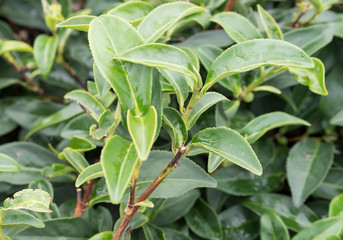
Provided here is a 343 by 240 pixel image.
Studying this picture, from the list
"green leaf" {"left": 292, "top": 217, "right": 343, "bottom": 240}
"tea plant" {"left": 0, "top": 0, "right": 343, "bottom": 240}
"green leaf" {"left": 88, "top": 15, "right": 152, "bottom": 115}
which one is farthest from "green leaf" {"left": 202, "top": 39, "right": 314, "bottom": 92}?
"green leaf" {"left": 292, "top": 217, "right": 343, "bottom": 240}

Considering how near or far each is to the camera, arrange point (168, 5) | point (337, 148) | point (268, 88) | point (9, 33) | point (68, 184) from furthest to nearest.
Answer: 1. point (9, 33)
2. point (337, 148)
3. point (68, 184)
4. point (268, 88)
5. point (168, 5)

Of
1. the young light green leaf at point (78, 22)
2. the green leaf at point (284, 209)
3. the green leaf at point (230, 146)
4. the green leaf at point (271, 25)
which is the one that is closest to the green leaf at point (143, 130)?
the green leaf at point (230, 146)

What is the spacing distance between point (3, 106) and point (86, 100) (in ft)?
1.75

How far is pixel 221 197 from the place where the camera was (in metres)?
1.09

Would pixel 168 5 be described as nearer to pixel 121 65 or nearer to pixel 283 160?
pixel 121 65

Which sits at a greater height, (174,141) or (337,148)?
(174,141)

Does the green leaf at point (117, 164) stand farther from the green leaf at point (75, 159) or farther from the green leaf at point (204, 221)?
the green leaf at point (204, 221)

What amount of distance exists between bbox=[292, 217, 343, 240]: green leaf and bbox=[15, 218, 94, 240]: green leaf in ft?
1.69

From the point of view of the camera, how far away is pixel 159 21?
2.48ft

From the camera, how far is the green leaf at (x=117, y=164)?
1.74 ft

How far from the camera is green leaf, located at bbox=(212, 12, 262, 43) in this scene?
0.92 metres

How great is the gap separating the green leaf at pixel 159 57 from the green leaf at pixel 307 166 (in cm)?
54

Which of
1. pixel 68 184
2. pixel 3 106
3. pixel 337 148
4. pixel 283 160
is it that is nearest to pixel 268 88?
pixel 283 160

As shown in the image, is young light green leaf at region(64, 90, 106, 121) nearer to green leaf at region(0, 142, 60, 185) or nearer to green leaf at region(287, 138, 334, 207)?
green leaf at region(0, 142, 60, 185)
